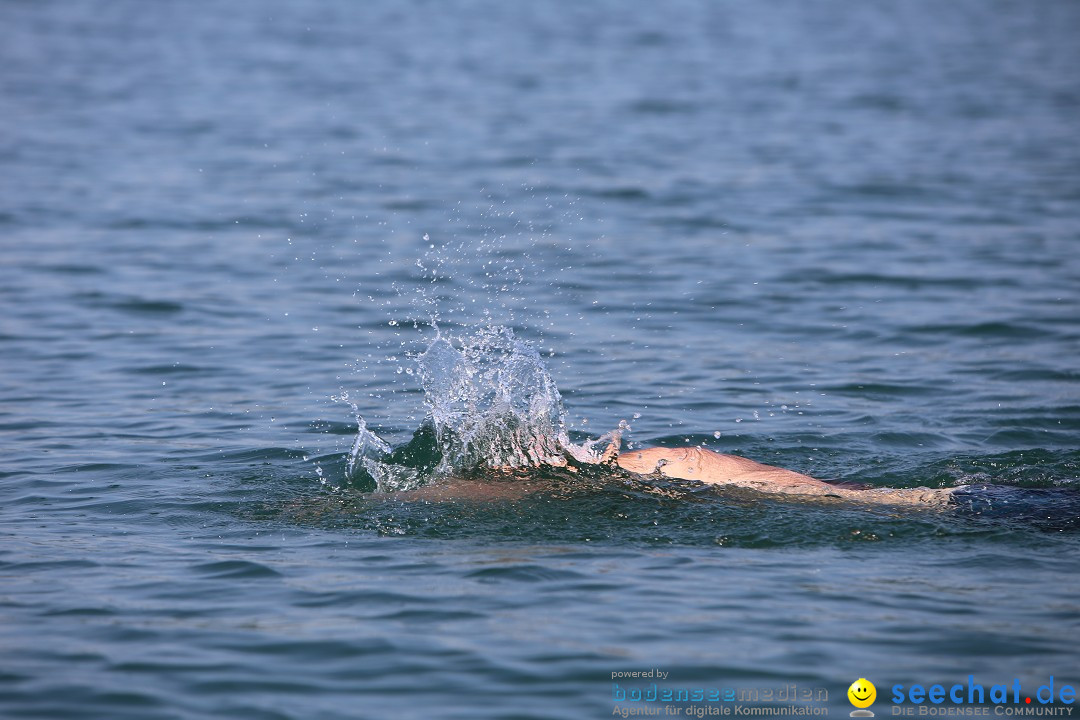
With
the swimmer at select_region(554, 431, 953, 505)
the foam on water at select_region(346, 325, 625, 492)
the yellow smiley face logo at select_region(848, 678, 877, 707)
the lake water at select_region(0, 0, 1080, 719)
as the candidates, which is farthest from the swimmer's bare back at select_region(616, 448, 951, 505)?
the yellow smiley face logo at select_region(848, 678, 877, 707)

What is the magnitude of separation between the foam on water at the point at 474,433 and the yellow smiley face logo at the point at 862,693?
2.78 m

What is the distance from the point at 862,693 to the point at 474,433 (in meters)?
3.48

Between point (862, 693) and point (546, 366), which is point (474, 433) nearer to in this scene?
point (546, 366)

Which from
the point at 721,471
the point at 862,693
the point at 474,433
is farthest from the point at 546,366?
the point at 862,693

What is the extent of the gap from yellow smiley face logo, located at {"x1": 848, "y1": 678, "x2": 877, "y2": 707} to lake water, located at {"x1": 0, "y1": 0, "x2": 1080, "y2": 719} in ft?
0.20

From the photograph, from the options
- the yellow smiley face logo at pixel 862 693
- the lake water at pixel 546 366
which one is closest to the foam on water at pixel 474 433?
the lake water at pixel 546 366

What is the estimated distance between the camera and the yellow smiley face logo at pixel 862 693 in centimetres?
543

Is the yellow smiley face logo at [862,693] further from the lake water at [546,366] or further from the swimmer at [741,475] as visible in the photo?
the swimmer at [741,475]

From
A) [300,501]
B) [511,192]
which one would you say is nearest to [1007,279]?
[511,192]

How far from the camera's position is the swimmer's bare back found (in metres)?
7.62

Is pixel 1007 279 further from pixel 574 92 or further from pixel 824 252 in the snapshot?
pixel 574 92

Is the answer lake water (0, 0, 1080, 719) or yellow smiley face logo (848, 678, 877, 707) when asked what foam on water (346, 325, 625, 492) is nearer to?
lake water (0, 0, 1080, 719)

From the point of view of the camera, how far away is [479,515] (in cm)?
749

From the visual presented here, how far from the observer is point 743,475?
7746mm
